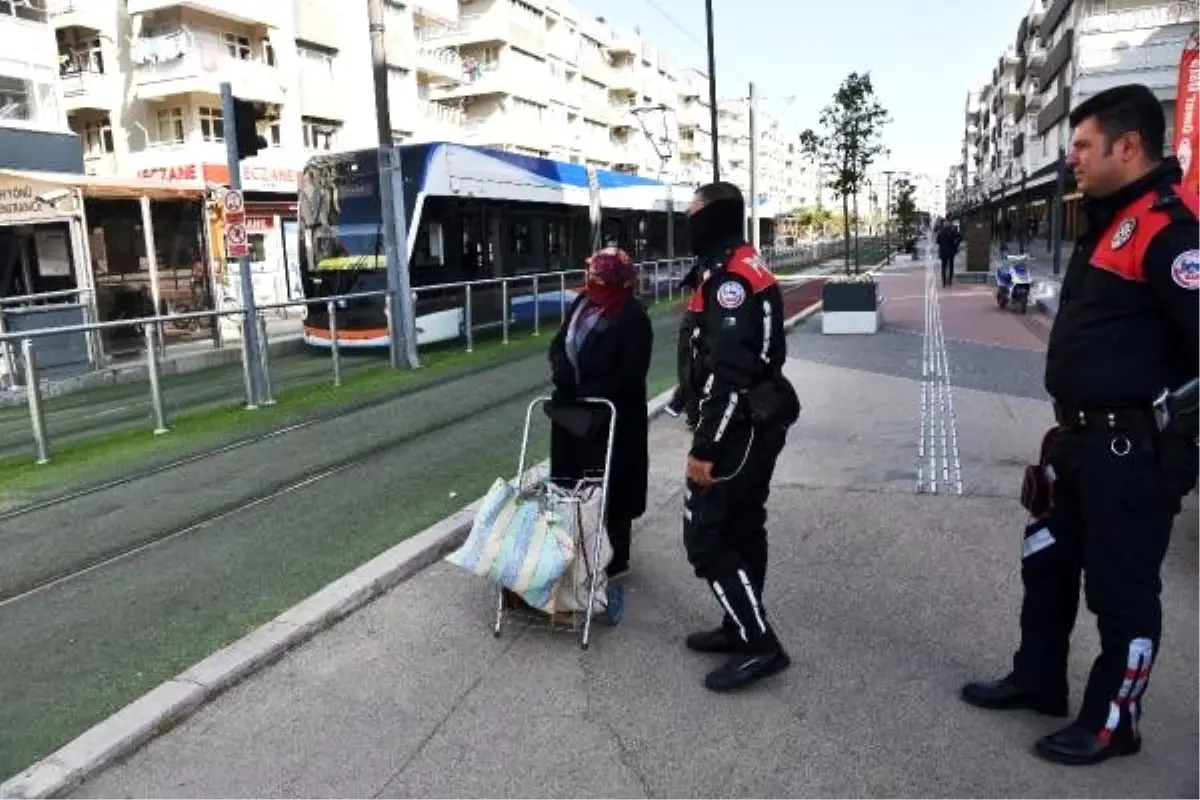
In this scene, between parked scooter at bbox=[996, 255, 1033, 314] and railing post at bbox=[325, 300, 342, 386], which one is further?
parked scooter at bbox=[996, 255, 1033, 314]

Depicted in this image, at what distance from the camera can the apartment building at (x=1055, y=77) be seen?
102ft

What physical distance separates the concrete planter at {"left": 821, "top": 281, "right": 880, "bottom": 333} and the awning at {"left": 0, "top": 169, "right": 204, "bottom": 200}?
10157 mm

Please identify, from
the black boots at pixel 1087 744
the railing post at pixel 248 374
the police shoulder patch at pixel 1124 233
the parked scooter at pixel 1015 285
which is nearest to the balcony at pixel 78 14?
the railing post at pixel 248 374

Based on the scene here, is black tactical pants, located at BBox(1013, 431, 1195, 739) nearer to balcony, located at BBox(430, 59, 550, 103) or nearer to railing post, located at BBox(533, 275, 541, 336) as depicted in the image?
railing post, located at BBox(533, 275, 541, 336)

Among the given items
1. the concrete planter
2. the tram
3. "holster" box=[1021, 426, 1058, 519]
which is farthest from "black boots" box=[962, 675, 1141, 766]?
the concrete planter

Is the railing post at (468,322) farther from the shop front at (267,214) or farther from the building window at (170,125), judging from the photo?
the building window at (170,125)

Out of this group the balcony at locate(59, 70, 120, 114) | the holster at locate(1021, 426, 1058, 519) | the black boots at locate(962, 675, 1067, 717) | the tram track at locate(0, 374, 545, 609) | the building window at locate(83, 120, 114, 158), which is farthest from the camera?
the building window at locate(83, 120, 114, 158)

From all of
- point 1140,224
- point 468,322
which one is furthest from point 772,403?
point 468,322

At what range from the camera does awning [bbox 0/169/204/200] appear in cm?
1359

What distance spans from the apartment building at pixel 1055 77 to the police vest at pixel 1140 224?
1.54 m

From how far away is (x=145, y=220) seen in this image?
584 inches

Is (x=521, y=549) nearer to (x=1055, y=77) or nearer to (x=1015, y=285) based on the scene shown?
(x=1015, y=285)

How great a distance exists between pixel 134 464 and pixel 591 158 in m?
60.1

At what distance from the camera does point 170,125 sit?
3422 centimetres
